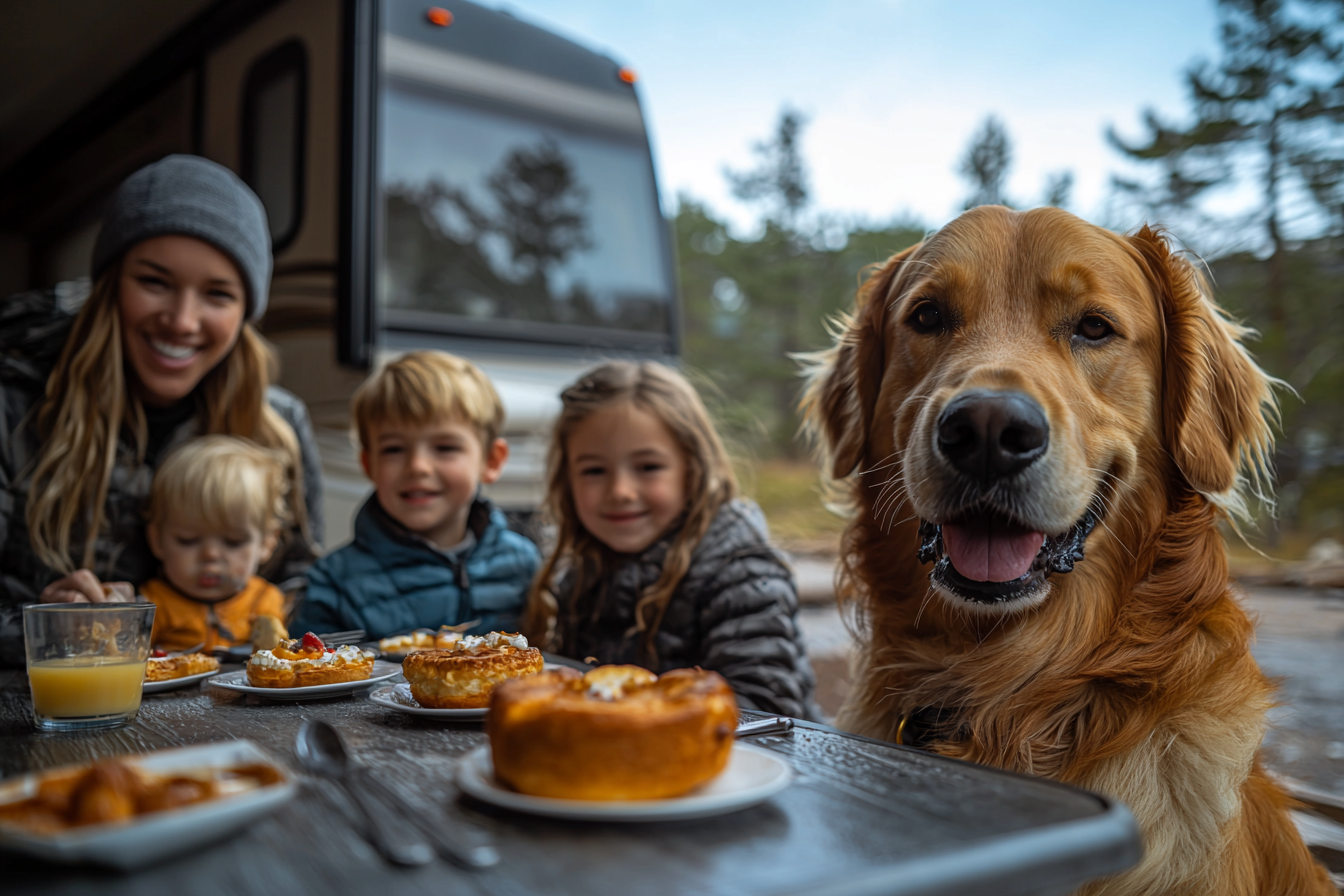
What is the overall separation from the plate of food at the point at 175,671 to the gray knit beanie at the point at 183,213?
5.23 feet

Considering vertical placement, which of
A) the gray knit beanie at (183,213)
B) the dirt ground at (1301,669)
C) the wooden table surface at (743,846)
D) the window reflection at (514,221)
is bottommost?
the dirt ground at (1301,669)

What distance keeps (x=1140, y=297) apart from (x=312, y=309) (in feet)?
11.8

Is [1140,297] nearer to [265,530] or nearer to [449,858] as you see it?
[449,858]

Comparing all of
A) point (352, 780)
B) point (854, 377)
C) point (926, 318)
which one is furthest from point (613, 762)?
point (854, 377)

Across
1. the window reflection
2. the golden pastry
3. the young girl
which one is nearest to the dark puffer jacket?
the young girl

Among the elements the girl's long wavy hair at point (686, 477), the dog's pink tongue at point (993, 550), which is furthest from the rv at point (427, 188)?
the dog's pink tongue at point (993, 550)

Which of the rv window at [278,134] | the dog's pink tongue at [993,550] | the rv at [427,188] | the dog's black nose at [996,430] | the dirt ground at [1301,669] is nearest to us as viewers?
the dog's black nose at [996,430]

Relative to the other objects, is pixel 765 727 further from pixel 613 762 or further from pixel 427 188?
pixel 427 188

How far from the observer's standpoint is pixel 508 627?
8.77 feet

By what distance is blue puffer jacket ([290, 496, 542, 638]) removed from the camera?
261cm

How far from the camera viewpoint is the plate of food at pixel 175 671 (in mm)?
1498

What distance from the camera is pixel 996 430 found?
1.47m

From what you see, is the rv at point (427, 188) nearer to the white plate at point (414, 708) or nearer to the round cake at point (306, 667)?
the round cake at point (306, 667)

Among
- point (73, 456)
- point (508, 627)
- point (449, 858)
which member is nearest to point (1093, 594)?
point (449, 858)
